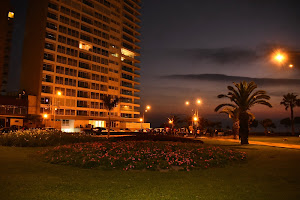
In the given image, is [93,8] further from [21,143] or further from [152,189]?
[152,189]

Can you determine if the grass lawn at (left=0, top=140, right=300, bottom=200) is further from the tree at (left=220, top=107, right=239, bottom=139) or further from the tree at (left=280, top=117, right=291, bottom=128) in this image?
the tree at (left=280, top=117, right=291, bottom=128)

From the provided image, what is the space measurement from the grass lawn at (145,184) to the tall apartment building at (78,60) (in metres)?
50.6

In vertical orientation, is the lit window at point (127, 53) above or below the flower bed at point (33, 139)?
above

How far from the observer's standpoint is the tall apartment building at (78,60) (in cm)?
6656

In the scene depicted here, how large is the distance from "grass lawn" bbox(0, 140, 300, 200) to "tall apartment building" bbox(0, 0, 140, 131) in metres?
50.6

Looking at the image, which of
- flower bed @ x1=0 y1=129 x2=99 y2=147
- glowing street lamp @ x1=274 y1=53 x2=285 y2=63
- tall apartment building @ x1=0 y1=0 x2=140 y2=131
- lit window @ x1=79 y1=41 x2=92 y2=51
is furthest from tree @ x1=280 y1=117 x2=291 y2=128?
glowing street lamp @ x1=274 y1=53 x2=285 y2=63

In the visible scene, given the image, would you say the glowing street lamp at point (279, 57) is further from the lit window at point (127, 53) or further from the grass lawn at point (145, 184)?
the lit window at point (127, 53)

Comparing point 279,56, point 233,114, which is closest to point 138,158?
point 279,56

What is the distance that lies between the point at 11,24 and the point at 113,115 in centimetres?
4046

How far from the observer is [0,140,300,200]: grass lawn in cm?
705

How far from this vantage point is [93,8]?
7981 centimetres

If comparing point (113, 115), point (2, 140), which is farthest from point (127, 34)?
point (2, 140)

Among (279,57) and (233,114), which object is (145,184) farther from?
(233,114)

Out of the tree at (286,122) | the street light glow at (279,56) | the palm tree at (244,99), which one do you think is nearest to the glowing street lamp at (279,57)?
the street light glow at (279,56)
